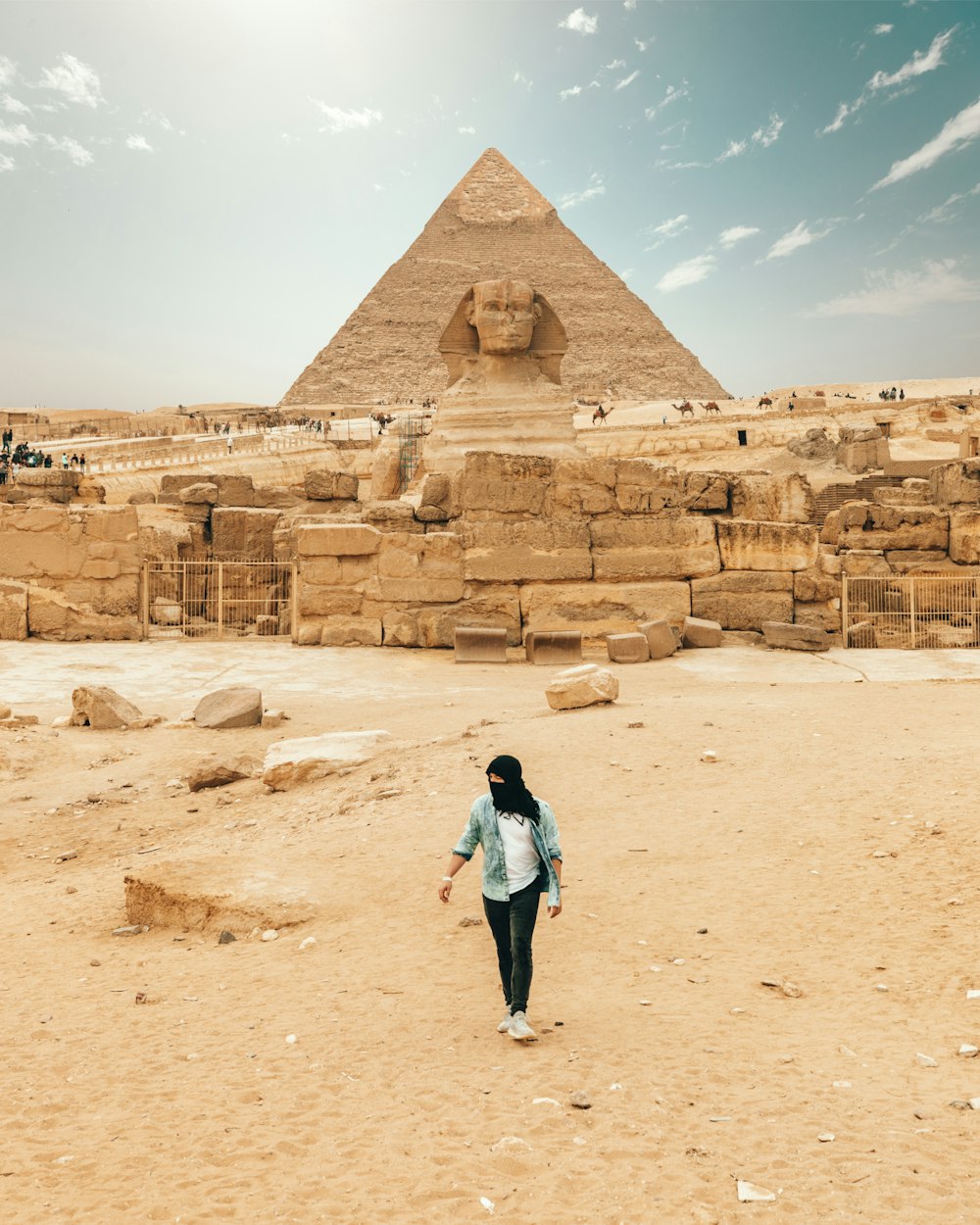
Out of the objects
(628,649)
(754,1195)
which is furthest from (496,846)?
(628,649)

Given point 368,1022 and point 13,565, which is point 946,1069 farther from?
point 13,565

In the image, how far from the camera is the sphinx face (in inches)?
551

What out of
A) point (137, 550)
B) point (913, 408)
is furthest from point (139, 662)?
point (913, 408)

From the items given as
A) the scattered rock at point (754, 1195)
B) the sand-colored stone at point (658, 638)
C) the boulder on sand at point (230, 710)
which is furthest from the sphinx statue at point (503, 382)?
the scattered rock at point (754, 1195)

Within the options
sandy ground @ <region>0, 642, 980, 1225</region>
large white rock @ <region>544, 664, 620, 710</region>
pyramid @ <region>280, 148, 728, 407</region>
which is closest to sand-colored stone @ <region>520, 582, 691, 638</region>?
large white rock @ <region>544, 664, 620, 710</region>

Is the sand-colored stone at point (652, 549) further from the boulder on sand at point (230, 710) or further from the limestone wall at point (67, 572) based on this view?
the limestone wall at point (67, 572)

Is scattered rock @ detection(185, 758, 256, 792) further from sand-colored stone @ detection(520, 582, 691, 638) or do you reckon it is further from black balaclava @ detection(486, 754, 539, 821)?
sand-colored stone @ detection(520, 582, 691, 638)

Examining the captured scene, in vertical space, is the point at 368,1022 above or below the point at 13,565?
below

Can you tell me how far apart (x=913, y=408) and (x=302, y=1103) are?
126 feet

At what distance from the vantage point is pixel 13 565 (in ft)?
27.6

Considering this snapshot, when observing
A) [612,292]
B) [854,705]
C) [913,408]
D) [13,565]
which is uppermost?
[612,292]

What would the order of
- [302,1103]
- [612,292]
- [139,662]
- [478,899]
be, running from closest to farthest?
[302,1103] → [478,899] → [139,662] → [612,292]

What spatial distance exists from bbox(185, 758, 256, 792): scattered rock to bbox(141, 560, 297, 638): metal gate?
4253 millimetres

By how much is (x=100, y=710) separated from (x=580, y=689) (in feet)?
8.67
